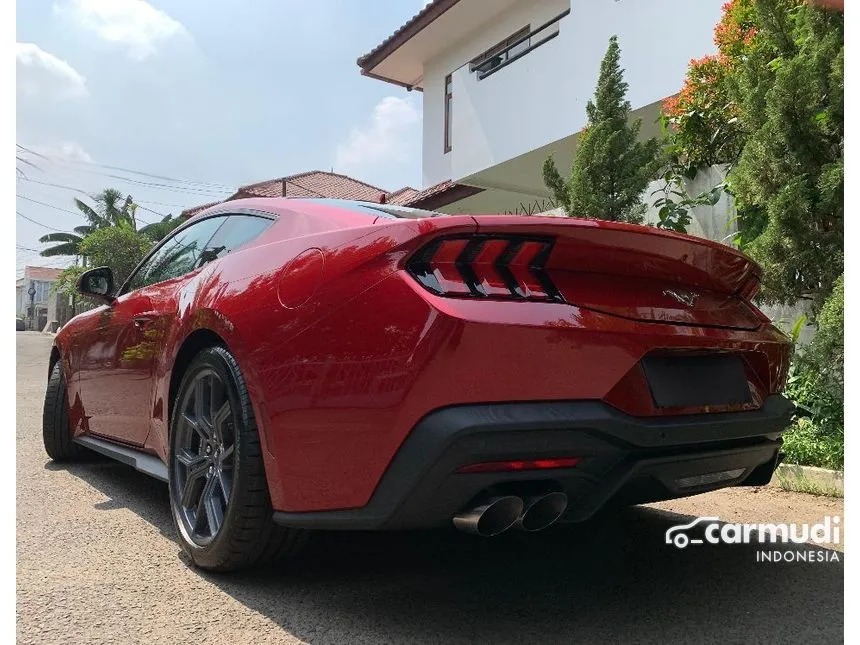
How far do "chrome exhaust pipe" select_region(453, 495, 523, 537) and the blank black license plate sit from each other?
20.6 inches

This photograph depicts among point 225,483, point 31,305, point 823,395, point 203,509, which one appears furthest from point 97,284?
point 31,305

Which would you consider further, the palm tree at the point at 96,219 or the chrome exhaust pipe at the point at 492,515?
the palm tree at the point at 96,219

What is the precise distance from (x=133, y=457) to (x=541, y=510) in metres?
2.20

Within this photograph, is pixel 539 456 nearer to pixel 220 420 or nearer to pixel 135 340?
pixel 220 420

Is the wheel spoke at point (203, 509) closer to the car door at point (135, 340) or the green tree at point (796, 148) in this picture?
the car door at point (135, 340)

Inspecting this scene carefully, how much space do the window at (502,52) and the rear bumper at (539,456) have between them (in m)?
10.3

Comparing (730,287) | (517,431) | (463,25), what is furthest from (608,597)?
(463,25)

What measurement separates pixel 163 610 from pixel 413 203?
13176 millimetres

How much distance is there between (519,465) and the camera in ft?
5.93

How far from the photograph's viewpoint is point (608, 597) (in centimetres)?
230

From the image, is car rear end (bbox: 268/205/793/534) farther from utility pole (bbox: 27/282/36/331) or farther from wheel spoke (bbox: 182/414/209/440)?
utility pole (bbox: 27/282/36/331)

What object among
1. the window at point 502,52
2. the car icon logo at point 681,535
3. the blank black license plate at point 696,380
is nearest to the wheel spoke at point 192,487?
the blank black license plate at point 696,380

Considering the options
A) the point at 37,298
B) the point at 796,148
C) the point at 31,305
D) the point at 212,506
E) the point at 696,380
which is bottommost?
the point at 212,506

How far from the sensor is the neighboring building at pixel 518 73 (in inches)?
318
